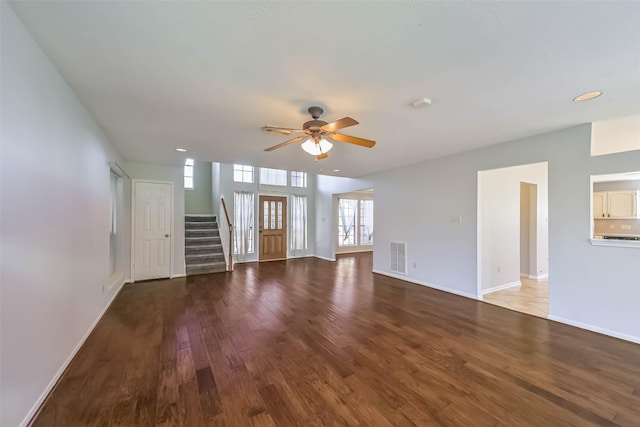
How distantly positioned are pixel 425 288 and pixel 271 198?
5.38 meters

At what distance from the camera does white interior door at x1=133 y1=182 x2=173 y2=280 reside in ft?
17.3

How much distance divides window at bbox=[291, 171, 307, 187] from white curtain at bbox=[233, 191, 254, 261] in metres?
1.61

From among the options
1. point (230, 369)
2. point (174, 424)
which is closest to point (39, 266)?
point (174, 424)

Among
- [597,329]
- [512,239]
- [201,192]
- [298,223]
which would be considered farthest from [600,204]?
[201,192]

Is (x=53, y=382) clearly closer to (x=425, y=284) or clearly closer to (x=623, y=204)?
(x=425, y=284)

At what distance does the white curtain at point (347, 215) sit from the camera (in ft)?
31.9

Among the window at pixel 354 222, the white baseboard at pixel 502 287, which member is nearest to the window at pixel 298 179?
the window at pixel 354 222

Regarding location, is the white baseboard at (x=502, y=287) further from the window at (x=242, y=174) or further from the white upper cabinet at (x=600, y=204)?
the window at (x=242, y=174)

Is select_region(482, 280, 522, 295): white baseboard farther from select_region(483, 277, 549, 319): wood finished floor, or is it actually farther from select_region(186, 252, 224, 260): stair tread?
select_region(186, 252, 224, 260): stair tread

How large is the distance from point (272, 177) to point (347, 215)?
10.6 ft

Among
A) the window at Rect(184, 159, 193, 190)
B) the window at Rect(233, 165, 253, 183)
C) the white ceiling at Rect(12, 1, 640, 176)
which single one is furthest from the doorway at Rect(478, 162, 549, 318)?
the window at Rect(184, 159, 193, 190)

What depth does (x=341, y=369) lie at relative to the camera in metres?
2.24

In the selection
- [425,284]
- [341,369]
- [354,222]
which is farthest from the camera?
[354,222]

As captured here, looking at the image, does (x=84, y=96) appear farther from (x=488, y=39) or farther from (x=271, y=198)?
(x=271, y=198)
